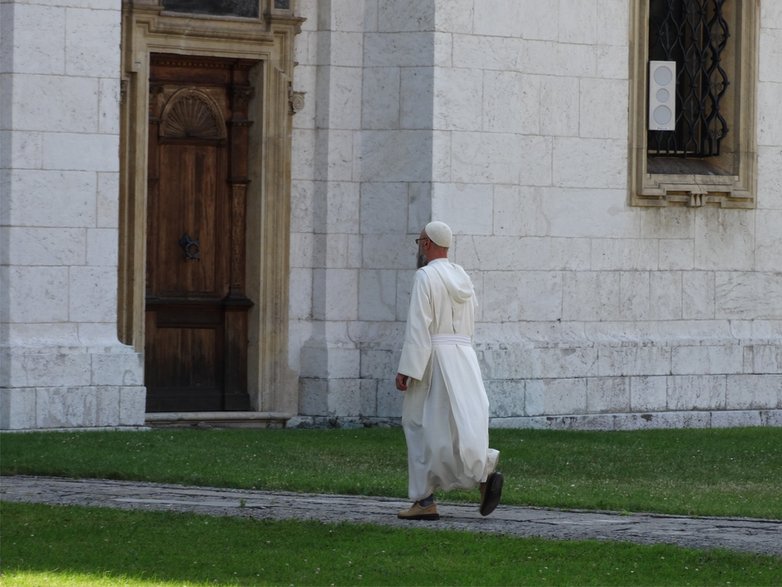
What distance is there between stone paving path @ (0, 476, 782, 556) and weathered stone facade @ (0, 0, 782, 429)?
140 inches

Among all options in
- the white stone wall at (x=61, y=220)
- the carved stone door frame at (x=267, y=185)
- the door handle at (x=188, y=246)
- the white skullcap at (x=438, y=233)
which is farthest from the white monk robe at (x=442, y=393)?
the door handle at (x=188, y=246)

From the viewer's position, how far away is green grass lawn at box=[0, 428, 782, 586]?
9672 millimetres

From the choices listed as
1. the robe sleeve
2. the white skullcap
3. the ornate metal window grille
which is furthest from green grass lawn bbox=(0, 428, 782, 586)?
the ornate metal window grille

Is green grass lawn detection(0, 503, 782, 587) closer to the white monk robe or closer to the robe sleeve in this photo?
the white monk robe

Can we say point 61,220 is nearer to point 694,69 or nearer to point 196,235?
point 196,235

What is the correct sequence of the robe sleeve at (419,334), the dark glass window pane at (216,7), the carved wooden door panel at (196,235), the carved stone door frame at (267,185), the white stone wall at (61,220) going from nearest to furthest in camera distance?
1. the robe sleeve at (419,334)
2. the white stone wall at (61,220)
3. the dark glass window pane at (216,7)
4. the carved wooden door panel at (196,235)
5. the carved stone door frame at (267,185)

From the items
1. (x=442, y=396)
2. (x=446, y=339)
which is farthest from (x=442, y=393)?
(x=446, y=339)

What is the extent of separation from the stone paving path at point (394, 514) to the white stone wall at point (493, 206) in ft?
17.5

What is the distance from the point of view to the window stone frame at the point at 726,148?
63.1 feet

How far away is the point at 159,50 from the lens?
695 inches

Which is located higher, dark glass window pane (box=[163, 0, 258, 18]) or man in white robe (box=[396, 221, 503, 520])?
dark glass window pane (box=[163, 0, 258, 18])

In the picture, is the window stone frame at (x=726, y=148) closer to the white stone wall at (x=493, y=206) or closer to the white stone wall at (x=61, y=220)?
the white stone wall at (x=493, y=206)

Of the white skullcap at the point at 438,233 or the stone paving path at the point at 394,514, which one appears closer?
the stone paving path at the point at 394,514

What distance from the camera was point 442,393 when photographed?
464 inches
